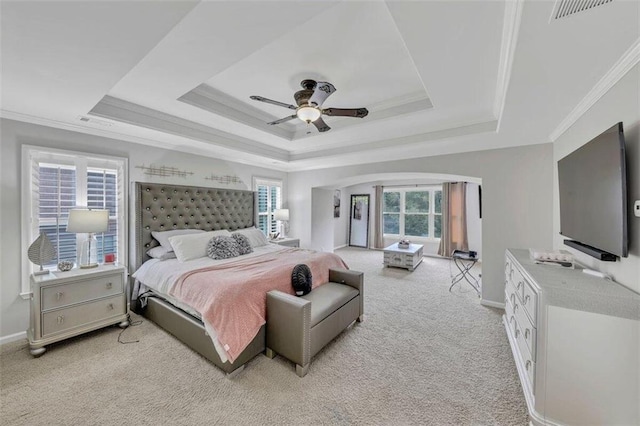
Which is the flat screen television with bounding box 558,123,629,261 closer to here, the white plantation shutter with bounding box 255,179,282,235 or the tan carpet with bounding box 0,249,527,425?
the tan carpet with bounding box 0,249,527,425

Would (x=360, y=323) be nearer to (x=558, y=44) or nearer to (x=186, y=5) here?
(x=558, y=44)

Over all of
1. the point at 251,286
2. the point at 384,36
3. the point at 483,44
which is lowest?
the point at 251,286

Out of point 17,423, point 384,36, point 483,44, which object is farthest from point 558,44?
point 17,423

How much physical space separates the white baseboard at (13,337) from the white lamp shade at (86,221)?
1224mm

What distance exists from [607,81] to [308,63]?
2187 millimetres

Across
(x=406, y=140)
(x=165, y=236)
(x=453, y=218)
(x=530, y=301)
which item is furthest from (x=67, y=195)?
(x=453, y=218)

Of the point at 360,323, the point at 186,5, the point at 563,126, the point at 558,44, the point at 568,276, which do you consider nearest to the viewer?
the point at 186,5

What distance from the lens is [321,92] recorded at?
7.19ft

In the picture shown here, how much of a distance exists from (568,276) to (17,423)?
3.85 m

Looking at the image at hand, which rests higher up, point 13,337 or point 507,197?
point 507,197

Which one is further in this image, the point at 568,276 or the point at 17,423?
the point at 568,276

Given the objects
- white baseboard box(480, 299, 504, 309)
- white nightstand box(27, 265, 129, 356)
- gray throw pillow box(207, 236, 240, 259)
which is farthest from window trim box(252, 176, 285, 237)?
white baseboard box(480, 299, 504, 309)

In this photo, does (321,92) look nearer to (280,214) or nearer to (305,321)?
(305,321)

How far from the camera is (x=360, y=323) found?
2.94 meters
